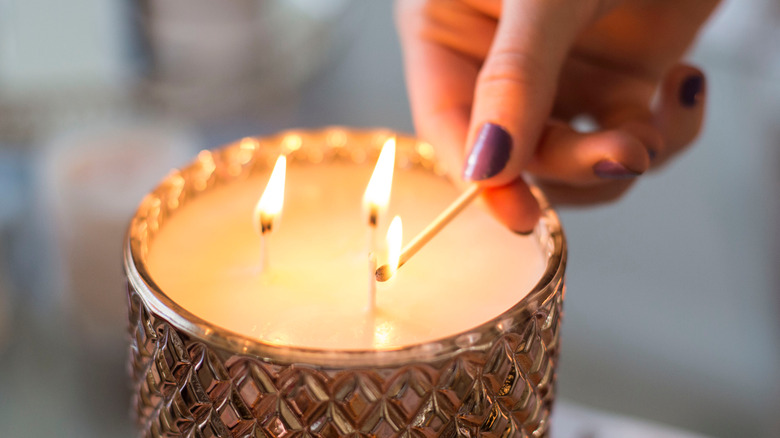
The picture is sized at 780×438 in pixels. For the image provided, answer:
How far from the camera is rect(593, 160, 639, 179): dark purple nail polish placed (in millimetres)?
406

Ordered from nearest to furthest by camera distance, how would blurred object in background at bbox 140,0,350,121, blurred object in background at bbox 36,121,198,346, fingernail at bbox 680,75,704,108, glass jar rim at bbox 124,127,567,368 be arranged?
glass jar rim at bbox 124,127,567,368
fingernail at bbox 680,75,704,108
blurred object in background at bbox 36,121,198,346
blurred object in background at bbox 140,0,350,121

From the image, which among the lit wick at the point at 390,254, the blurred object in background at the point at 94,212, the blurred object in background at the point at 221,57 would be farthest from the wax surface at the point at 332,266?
the blurred object in background at the point at 221,57

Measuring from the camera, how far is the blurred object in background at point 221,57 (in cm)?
92

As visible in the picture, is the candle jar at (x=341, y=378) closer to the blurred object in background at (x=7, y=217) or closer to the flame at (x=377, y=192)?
the flame at (x=377, y=192)

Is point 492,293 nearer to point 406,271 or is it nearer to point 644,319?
point 406,271

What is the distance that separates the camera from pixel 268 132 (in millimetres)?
959

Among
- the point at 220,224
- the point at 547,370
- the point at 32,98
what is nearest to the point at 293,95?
the point at 32,98

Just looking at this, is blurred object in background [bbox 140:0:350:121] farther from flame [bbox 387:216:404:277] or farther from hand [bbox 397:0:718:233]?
flame [bbox 387:216:404:277]

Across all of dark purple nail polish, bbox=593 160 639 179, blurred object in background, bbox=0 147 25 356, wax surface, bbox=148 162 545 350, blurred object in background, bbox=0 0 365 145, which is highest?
dark purple nail polish, bbox=593 160 639 179

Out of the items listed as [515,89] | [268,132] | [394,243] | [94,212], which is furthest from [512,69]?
[268,132]

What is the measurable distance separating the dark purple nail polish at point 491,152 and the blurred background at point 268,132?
408mm

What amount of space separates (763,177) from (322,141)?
0.69 meters

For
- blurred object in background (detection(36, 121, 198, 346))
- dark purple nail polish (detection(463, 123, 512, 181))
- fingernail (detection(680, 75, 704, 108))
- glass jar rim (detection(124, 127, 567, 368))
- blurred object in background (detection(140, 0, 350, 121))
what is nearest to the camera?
glass jar rim (detection(124, 127, 567, 368))

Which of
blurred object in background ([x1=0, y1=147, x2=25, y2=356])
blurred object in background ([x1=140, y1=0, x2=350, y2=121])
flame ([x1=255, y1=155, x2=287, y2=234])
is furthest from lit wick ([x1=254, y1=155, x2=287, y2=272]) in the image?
blurred object in background ([x1=140, y1=0, x2=350, y2=121])
